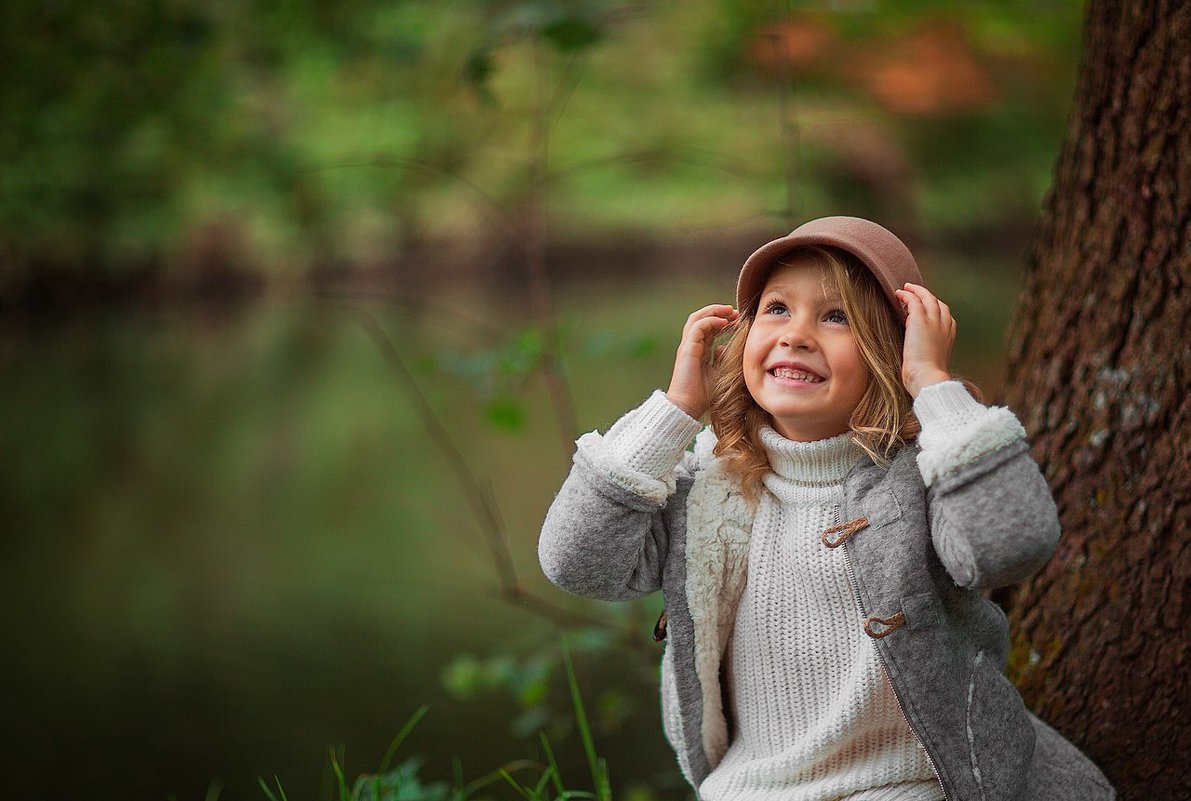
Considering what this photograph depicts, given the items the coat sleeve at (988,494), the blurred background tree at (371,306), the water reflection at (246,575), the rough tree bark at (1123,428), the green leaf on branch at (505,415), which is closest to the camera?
the coat sleeve at (988,494)

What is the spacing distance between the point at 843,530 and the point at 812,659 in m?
0.17

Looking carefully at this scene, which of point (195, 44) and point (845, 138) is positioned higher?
point (195, 44)

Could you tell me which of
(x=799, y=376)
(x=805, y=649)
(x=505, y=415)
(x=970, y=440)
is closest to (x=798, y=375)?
(x=799, y=376)

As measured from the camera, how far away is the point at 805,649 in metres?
1.45

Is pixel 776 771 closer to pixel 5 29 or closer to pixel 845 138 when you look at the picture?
pixel 5 29

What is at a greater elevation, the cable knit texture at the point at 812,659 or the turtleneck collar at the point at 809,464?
the turtleneck collar at the point at 809,464

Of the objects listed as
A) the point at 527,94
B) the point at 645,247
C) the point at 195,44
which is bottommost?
the point at 645,247

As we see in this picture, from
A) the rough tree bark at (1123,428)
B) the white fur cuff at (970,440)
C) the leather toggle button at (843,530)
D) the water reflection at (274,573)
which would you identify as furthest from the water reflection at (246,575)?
the white fur cuff at (970,440)

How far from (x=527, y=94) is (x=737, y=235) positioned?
149 inches

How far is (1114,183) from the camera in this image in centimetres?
184

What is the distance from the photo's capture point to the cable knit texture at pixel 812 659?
143cm

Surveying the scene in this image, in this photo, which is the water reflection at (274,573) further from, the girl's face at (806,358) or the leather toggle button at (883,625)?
the leather toggle button at (883,625)

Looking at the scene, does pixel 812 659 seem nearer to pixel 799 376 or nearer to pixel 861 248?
pixel 799 376

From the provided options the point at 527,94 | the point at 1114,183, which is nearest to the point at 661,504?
the point at 1114,183
